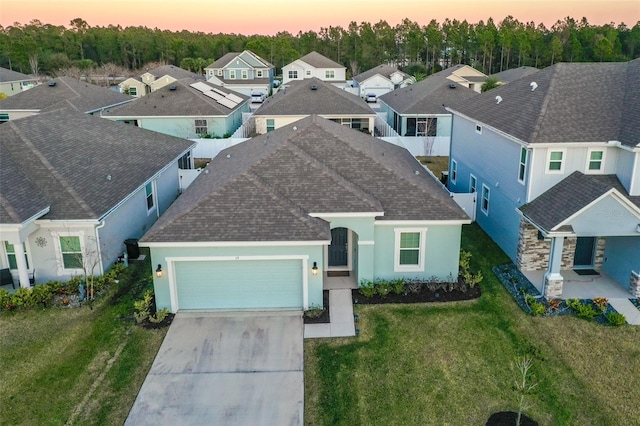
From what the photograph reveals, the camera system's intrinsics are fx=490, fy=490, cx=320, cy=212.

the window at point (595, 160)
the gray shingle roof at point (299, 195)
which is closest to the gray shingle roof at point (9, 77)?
the gray shingle roof at point (299, 195)

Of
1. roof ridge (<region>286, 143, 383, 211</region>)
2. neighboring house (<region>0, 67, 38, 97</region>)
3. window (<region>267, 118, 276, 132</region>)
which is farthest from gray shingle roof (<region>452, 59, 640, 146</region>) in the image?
neighboring house (<region>0, 67, 38, 97</region>)

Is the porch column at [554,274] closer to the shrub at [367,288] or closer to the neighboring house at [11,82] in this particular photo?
the shrub at [367,288]

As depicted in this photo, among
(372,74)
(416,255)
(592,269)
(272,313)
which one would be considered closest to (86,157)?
(272,313)

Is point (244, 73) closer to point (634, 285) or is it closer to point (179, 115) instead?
point (179, 115)

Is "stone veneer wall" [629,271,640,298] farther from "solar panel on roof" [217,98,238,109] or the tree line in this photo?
the tree line

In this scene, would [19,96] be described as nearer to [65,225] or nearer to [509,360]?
[65,225]
